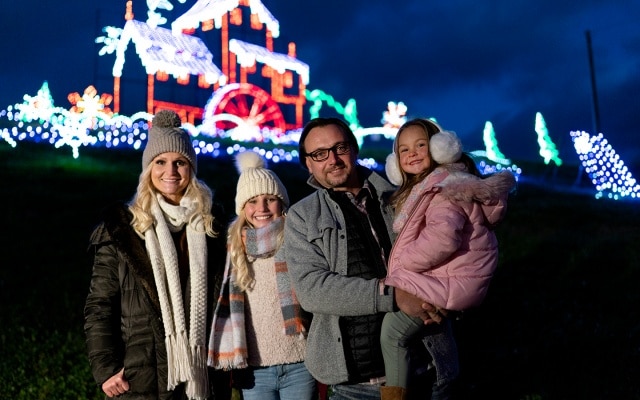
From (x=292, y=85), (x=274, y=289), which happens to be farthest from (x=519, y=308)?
(x=292, y=85)

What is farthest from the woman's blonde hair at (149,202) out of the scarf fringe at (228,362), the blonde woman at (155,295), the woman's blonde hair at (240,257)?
the scarf fringe at (228,362)

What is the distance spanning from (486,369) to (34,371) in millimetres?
5180

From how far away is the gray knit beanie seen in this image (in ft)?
12.2

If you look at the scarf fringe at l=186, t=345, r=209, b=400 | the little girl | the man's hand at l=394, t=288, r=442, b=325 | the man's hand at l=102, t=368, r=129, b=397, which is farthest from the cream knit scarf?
the man's hand at l=394, t=288, r=442, b=325

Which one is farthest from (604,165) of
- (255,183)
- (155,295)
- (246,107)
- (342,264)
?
(155,295)

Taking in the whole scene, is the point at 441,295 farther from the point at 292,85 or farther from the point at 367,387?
the point at 292,85

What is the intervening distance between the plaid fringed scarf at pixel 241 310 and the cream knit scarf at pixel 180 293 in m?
0.10

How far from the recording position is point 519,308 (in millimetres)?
8961

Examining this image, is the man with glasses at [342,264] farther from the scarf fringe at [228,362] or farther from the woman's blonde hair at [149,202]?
the woman's blonde hair at [149,202]

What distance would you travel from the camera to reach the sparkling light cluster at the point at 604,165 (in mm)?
21438

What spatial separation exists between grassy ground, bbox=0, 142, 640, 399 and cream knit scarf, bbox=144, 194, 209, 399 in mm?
3716

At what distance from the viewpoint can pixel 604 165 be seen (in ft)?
70.7

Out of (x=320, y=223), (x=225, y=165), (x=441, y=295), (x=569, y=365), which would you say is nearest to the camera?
(x=441, y=295)

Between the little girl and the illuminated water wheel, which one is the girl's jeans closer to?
the little girl
